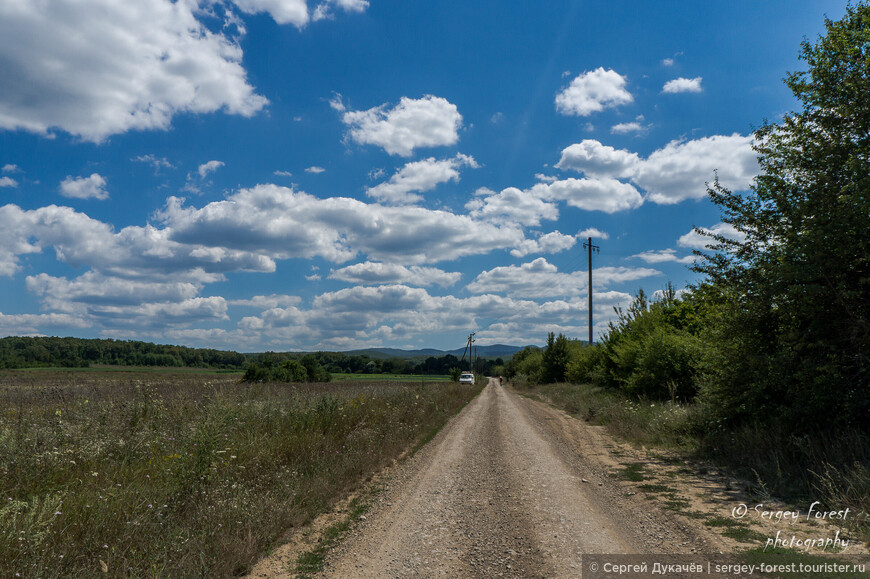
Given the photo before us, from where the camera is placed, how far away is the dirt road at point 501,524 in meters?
5.10

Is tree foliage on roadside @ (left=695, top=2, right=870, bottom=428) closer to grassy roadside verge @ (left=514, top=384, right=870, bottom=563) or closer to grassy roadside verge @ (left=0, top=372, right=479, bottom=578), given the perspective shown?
grassy roadside verge @ (left=514, top=384, right=870, bottom=563)

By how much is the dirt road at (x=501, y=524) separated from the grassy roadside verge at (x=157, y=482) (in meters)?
1.16

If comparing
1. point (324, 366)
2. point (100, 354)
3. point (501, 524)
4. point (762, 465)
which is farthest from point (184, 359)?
point (762, 465)

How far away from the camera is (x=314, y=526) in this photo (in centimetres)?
648

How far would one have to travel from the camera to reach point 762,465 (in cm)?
864

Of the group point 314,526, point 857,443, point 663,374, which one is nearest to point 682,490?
point 857,443

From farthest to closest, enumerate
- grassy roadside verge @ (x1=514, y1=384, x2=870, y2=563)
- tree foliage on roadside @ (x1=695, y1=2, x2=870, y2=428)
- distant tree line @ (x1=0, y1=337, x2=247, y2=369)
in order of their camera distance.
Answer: distant tree line @ (x1=0, y1=337, x2=247, y2=369) → tree foliage on roadside @ (x1=695, y1=2, x2=870, y2=428) → grassy roadside verge @ (x1=514, y1=384, x2=870, y2=563)

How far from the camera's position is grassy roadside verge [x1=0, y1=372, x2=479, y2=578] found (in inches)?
177

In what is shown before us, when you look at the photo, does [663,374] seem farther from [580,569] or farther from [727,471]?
[580,569]

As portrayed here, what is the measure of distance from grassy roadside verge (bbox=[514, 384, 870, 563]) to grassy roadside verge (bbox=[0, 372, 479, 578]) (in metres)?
5.79

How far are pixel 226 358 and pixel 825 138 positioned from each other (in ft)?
333

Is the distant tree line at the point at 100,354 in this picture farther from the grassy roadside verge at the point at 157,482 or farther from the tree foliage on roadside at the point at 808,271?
the tree foliage on roadside at the point at 808,271

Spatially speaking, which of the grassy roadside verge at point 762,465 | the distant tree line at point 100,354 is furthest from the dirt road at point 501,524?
the distant tree line at point 100,354

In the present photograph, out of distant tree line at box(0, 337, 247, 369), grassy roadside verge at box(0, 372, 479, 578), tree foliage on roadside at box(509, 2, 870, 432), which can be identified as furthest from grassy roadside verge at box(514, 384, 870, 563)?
distant tree line at box(0, 337, 247, 369)
